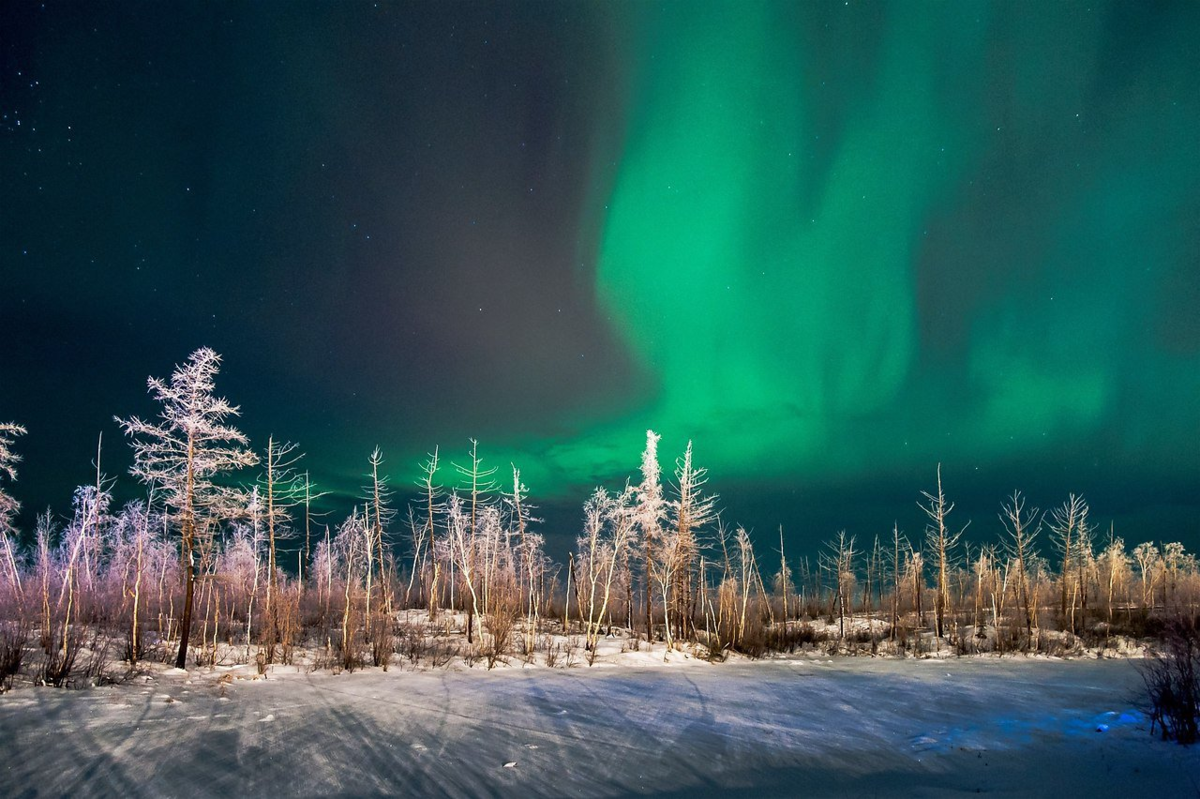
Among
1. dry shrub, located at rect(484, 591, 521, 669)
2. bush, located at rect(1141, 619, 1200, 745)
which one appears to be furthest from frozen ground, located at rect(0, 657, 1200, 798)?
dry shrub, located at rect(484, 591, 521, 669)

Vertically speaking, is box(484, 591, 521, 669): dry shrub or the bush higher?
the bush

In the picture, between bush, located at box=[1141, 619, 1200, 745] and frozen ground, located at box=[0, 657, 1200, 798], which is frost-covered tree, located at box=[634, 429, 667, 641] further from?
bush, located at box=[1141, 619, 1200, 745]

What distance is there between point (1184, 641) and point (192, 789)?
15.6m

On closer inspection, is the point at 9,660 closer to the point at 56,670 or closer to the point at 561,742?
the point at 56,670

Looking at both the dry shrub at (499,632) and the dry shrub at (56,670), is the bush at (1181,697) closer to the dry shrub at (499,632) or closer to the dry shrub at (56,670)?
A: the dry shrub at (499,632)

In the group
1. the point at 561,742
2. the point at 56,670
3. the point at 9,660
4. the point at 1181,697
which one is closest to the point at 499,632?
the point at 56,670

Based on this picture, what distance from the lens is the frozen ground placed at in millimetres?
8547

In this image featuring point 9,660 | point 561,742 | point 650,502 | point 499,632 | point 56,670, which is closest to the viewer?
point 561,742

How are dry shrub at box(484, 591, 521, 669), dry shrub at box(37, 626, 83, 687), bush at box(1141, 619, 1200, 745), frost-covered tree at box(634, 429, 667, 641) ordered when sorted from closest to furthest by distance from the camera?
bush at box(1141, 619, 1200, 745) → dry shrub at box(37, 626, 83, 687) → dry shrub at box(484, 591, 521, 669) → frost-covered tree at box(634, 429, 667, 641)

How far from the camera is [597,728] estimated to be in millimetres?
11797

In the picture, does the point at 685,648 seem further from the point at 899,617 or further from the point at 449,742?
the point at 899,617

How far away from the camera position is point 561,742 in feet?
35.1

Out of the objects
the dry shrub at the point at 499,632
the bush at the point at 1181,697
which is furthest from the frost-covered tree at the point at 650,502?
the bush at the point at 1181,697

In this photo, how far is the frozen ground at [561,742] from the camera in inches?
336
